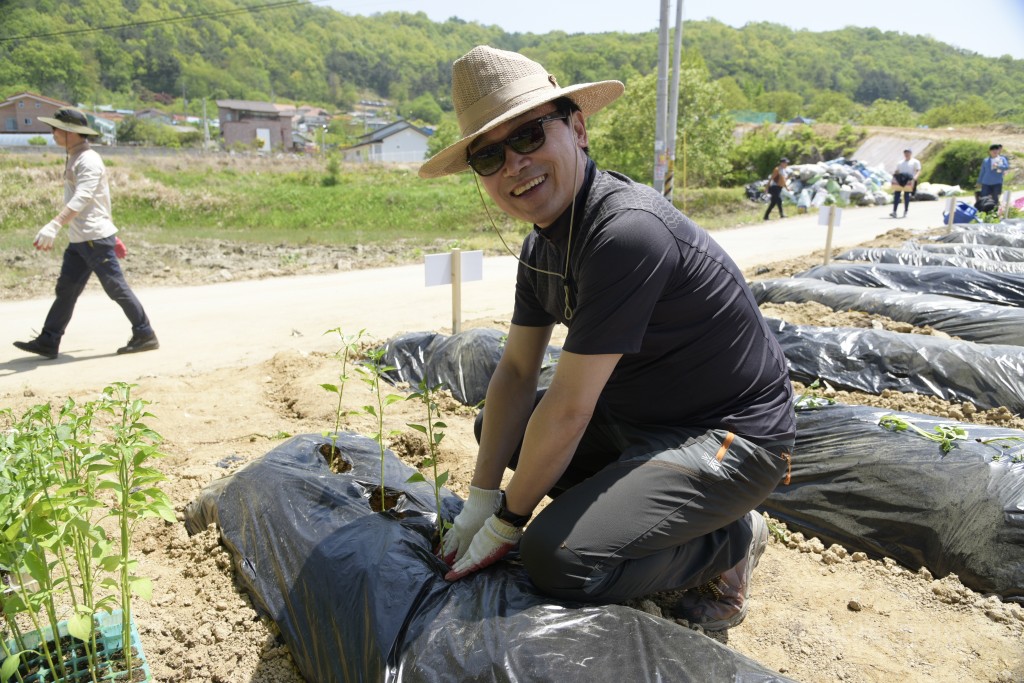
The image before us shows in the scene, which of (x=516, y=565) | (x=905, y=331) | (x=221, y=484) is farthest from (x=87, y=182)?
(x=905, y=331)

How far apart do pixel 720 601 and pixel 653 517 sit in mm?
521

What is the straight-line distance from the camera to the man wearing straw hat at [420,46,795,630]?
1.76m

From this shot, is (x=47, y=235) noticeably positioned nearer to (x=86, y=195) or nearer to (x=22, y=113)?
(x=86, y=195)

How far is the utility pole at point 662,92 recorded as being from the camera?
38.8 feet

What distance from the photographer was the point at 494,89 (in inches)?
75.1

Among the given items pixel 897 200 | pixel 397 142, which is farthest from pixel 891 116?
pixel 397 142

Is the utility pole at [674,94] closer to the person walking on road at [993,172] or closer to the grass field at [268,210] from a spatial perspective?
the grass field at [268,210]

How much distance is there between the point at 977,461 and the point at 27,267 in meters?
10.1

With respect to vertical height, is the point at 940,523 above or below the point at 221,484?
below

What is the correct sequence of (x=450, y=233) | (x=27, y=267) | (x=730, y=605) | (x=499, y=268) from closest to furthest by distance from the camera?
(x=730, y=605), (x=27, y=267), (x=499, y=268), (x=450, y=233)

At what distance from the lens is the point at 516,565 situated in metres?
1.92

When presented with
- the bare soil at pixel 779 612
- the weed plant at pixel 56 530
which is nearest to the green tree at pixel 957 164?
the bare soil at pixel 779 612

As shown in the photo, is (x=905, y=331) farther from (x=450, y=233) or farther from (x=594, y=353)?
(x=450, y=233)

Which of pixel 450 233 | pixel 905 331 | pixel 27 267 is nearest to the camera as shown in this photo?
pixel 905 331
